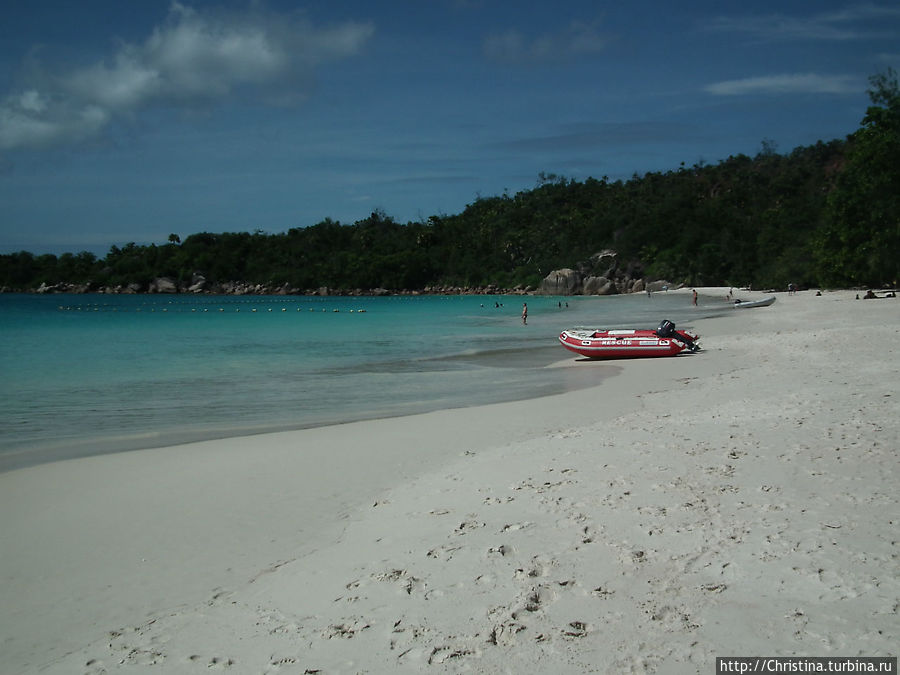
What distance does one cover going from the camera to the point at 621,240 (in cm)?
10375

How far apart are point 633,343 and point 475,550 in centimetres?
Result: 1376

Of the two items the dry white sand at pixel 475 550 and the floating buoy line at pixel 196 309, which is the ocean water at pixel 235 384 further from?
the floating buoy line at pixel 196 309

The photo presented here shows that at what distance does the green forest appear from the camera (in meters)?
39.7

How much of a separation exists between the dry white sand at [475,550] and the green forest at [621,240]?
3753cm

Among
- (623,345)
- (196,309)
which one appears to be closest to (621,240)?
(196,309)

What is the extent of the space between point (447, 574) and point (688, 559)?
1488mm

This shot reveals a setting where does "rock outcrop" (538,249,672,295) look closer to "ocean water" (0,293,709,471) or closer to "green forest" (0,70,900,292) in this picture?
"green forest" (0,70,900,292)

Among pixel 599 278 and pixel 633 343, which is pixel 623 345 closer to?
pixel 633 343

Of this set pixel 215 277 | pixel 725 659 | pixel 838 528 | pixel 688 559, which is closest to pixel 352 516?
pixel 688 559

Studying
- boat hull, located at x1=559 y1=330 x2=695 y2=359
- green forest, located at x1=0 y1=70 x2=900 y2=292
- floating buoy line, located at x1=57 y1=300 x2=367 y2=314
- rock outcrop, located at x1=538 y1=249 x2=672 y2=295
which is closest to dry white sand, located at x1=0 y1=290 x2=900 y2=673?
boat hull, located at x1=559 y1=330 x2=695 y2=359

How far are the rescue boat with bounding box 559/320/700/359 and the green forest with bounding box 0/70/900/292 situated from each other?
27.3 m

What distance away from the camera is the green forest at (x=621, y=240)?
3969 centimetres

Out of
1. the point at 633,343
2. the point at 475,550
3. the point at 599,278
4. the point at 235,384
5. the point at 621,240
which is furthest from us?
the point at 621,240

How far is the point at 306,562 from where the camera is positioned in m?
4.62
